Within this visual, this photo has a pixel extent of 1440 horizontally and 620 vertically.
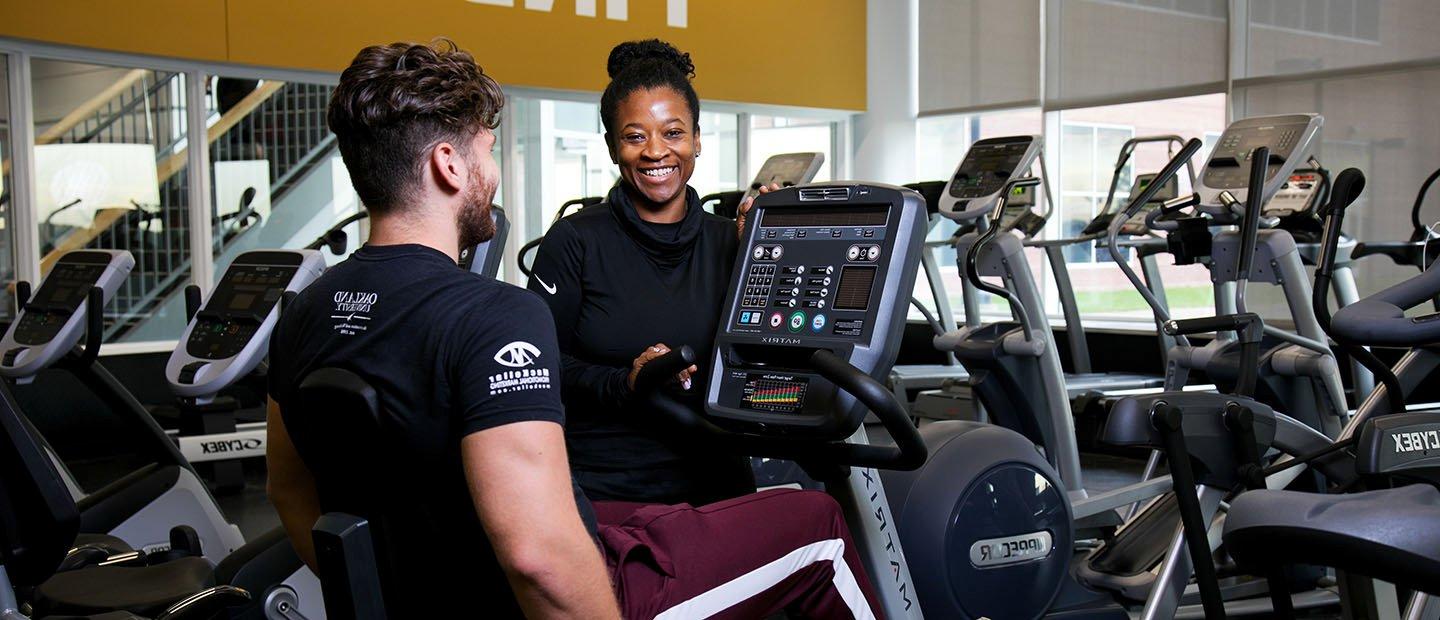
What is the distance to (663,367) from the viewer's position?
6.00 feet

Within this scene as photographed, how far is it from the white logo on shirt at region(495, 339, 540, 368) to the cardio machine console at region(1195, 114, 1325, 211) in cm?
351

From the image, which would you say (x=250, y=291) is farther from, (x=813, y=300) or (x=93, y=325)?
(x=813, y=300)

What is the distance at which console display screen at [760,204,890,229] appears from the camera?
73.8 inches

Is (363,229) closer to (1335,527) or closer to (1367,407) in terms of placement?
(1367,407)

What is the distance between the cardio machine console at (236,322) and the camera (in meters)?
3.91

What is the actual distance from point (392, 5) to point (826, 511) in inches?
241

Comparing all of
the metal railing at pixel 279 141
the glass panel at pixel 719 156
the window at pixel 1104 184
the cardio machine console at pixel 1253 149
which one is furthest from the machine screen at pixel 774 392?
the glass panel at pixel 719 156

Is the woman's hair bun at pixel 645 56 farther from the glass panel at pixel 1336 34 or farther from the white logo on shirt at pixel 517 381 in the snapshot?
the glass panel at pixel 1336 34

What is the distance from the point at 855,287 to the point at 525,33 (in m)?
6.26

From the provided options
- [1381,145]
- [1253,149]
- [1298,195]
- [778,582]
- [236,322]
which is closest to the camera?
[778,582]

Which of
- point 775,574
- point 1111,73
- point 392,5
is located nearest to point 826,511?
point 775,574

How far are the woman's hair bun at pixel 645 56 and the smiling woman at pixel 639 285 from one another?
15 millimetres

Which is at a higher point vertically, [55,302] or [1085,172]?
[1085,172]

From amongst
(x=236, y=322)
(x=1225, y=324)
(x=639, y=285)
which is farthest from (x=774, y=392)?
(x=236, y=322)
